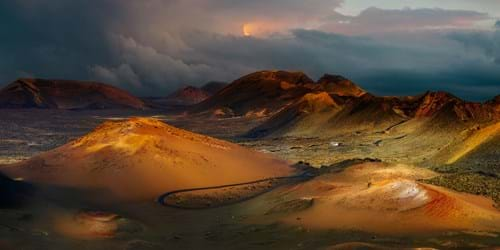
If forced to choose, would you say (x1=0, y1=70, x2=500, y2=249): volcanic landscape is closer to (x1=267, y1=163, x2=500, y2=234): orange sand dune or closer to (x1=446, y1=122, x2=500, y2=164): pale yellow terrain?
(x1=267, y1=163, x2=500, y2=234): orange sand dune

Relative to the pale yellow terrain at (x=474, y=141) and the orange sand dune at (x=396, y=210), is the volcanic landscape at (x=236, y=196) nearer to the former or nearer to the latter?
the orange sand dune at (x=396, y=210)

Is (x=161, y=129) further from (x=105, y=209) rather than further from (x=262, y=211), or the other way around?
(x=262, y=211)

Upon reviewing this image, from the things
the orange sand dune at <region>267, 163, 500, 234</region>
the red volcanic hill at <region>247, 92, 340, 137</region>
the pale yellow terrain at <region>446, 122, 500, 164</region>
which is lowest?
Result: the orange sand dune at <region>267, 163, 500, 234</region>

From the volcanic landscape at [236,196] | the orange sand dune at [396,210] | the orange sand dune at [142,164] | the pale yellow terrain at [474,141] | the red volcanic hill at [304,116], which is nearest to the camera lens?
the volcanic landscape at [236,196]

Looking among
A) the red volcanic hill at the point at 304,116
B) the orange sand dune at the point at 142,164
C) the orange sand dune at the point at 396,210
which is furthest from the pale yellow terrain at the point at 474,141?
the red volcanic hill at the point at 304,116

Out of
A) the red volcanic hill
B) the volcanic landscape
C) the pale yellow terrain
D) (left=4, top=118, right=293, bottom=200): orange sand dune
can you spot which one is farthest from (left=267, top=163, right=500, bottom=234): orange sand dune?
the red volcanic hill

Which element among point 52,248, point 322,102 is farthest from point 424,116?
point 52,248
